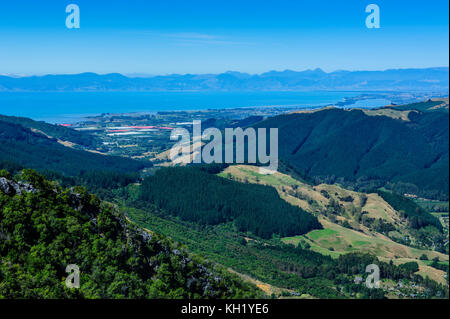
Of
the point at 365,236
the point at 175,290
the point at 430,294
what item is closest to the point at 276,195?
the point at 365,236

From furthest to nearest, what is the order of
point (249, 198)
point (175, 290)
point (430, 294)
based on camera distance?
point (249, 198) < point (430, 294) < point (175, 290)

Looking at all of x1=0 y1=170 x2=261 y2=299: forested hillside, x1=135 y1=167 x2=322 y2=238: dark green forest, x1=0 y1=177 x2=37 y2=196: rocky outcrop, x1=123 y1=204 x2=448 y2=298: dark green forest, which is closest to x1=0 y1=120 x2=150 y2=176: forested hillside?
x1=135 y1=167 x2=322 y2=238: dark green forest

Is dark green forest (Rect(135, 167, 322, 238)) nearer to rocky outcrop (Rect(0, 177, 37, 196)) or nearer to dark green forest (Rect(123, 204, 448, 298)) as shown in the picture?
dark green forest (Rect(123, 204, 448, 298))

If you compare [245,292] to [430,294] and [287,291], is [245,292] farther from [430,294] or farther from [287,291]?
[430,294]

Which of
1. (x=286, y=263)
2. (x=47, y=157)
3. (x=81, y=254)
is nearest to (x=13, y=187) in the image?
(x=81, y=254)

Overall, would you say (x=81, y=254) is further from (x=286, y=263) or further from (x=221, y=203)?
(x=221, y=203)
